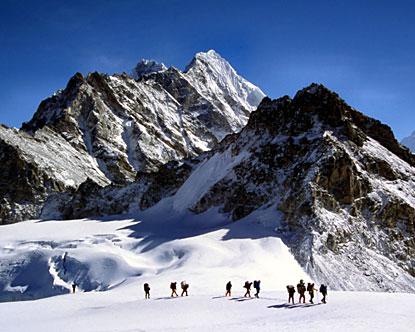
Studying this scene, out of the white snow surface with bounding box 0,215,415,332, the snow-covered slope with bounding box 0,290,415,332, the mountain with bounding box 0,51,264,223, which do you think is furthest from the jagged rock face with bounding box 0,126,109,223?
the snow-covered slope with bounding box 0,290,415,332

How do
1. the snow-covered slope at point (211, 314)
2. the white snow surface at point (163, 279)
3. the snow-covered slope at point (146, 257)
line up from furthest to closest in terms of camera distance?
the snow-covered slope at point (146, 257) < the white snow surface at point (163, 279) < the snow-covered slope at point (211, 314)

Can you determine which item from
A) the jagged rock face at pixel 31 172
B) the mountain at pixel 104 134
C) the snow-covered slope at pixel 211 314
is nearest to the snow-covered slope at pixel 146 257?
the snow-covered slope at pixel 211 314

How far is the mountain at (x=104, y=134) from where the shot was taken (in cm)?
9331

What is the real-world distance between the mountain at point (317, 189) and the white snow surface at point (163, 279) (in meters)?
2.45

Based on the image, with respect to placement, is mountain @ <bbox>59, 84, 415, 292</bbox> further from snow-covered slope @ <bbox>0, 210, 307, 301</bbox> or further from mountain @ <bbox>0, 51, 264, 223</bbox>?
mountain @ <bbox>0, 51, 264, 223</bbox>

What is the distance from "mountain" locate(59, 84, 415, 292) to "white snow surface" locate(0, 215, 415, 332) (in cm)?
245

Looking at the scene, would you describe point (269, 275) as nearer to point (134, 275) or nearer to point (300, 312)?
point (134, 275)

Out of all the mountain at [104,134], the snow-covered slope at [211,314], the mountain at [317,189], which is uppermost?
the mountain at [104,134]

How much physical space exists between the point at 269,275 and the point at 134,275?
38.5 feet

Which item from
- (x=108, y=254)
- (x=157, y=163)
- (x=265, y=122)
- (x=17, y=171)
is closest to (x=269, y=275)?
(x=108, y=254)

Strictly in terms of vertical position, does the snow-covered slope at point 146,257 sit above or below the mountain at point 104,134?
below

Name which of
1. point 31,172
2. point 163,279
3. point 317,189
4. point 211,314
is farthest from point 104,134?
point 211,314

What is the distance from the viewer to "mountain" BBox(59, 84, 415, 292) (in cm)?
4647

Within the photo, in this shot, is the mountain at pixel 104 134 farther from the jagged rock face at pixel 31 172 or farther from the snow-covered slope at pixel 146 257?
the snow-covered slope at pixel 146 257
